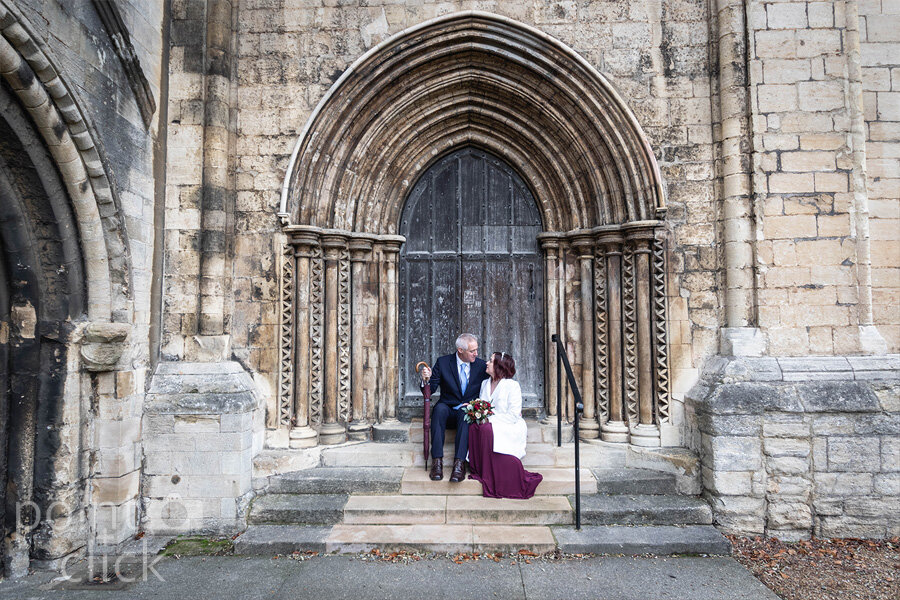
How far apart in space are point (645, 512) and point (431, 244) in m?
3.31

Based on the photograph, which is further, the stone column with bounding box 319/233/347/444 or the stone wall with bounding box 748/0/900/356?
the stone column with bounding box 319/233/347/444

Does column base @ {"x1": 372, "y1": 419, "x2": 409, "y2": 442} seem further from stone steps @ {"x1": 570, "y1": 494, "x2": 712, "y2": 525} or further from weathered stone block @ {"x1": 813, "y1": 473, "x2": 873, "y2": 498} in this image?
weathered stone block @ {"x1": 813, "y1": 473, "x2": 873, "y2": 498}

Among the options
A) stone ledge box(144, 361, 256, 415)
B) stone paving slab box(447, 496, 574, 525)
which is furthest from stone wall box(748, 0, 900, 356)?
stone ledge box(144, 361, 256, 415)

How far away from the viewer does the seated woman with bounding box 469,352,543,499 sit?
4316 millimetres

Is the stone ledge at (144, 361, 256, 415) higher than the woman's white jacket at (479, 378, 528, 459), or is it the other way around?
the stone ledge at (144, 361, 256, 415)

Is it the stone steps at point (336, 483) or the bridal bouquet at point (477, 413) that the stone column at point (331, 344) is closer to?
the stone steps at point (336, 483)


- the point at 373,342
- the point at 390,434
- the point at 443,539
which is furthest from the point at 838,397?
the point at 373,342

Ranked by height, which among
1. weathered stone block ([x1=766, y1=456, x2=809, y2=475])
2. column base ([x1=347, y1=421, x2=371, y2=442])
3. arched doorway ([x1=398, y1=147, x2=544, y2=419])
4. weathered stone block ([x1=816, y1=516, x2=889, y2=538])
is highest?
arched doorway ([x1=398, y1=147, x2=544, y2=419])

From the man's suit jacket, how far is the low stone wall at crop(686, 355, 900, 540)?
1980 millimetres

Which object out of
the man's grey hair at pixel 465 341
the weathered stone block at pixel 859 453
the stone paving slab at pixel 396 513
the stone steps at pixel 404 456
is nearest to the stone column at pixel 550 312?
the stone steps at pixel 404 456

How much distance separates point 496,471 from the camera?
4.35m

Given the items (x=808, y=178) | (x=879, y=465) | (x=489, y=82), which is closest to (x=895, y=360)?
(x=879, y=465)

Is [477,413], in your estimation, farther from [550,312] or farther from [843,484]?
[843,484]

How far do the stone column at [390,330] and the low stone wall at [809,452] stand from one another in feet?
9.79
